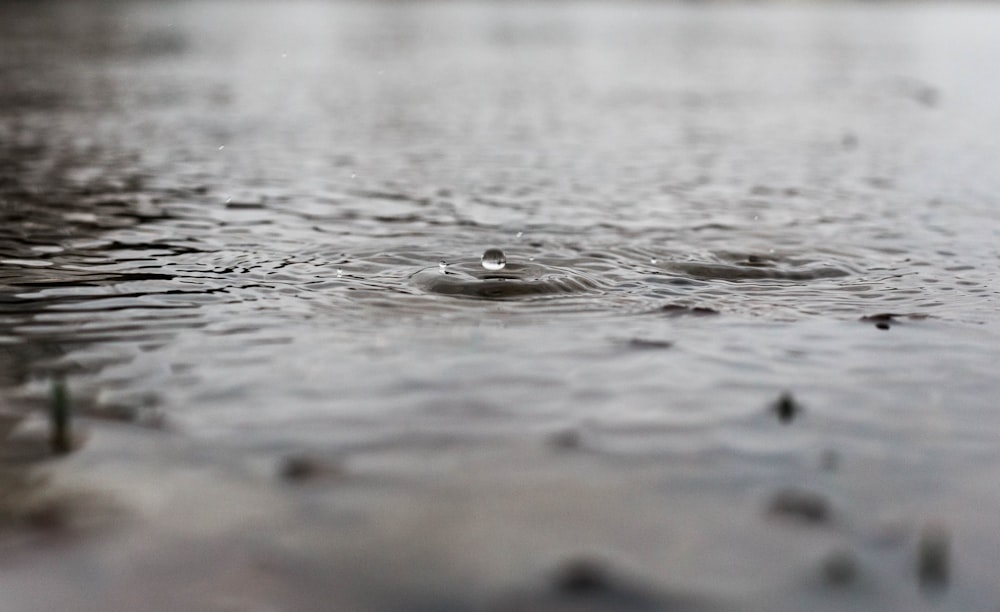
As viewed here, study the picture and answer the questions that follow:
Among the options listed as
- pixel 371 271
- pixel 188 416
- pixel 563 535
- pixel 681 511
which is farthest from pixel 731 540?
pixel 371 271

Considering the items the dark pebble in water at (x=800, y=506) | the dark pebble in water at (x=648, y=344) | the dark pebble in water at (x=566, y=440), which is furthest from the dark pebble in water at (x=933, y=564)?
the dark pebble in water at (x=648, y=344)

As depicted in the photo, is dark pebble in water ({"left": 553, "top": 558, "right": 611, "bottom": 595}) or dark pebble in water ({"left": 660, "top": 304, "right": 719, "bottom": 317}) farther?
dark pebble in water ({"left": 660, "top": 304, "right": 719, "bottom": 317})

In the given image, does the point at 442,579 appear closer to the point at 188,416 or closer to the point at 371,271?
the point at 188,416

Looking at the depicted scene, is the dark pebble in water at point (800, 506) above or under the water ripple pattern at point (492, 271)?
under

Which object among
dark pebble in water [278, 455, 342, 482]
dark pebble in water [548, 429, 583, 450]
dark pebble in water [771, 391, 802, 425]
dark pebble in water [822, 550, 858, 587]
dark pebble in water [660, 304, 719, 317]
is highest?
dark pebble in water [660, 304, 719, 317]

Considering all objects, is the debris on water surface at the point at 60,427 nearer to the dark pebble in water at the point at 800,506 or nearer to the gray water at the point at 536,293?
→ the gray water at the point at 536,293

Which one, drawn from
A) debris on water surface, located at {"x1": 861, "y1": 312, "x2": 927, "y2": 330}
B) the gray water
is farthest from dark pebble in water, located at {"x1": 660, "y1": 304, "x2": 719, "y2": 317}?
debris on water surface, located at {"x1": 861, "y1": 312, "x2": 927, "y2": 330}

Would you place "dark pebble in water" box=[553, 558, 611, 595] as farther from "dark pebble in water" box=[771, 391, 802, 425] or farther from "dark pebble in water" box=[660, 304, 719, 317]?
"dark pebble in water" box=[660, 304, 719, 317]
